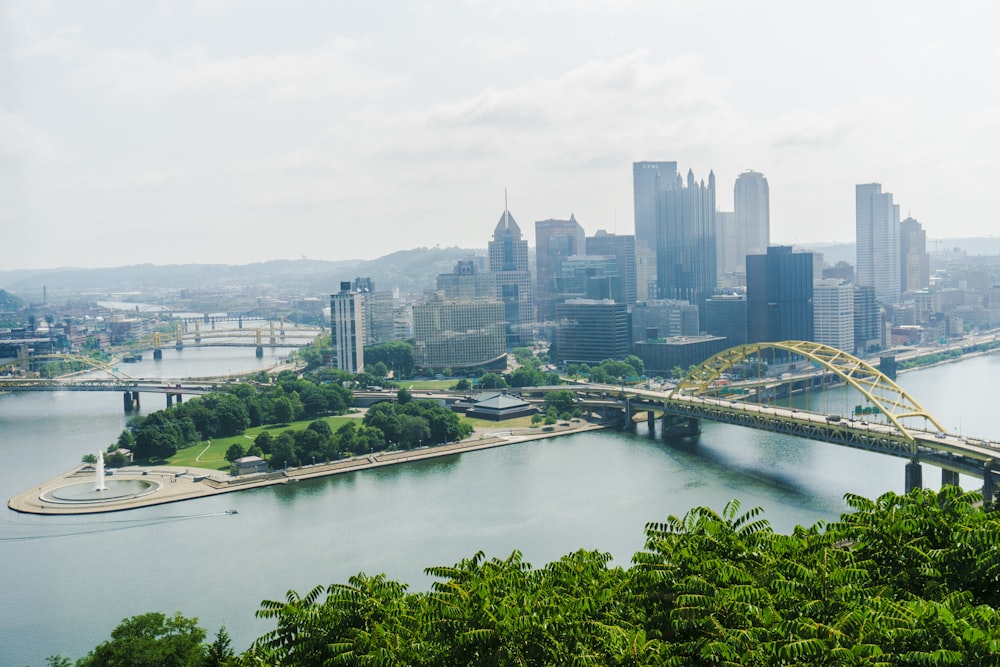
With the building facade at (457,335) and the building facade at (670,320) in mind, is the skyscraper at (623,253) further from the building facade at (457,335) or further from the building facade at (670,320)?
the building facade at (457,335)

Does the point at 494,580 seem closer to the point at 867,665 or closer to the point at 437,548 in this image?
the point at 867,665

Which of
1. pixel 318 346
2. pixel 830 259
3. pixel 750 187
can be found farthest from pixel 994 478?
pixel 830 259

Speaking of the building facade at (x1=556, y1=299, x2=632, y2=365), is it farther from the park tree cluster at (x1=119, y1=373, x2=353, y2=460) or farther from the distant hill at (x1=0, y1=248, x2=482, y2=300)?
the distant hill at (x1=0, y1=248, x2=482, y2=300)

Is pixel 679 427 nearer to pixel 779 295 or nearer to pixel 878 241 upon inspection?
pixel 779 295

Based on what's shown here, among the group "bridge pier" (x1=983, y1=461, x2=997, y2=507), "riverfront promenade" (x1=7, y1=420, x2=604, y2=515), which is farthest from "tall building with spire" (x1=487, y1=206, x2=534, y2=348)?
"bridge pier" (x1=983, y1=461, x2=997, y2=507)

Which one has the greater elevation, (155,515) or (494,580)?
(494,580)
